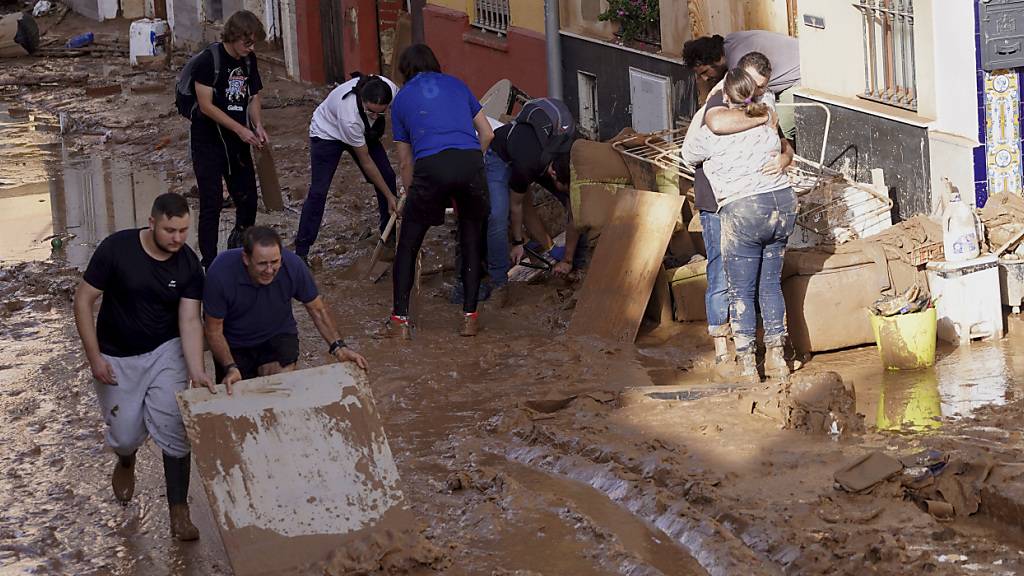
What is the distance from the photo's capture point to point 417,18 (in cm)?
1894

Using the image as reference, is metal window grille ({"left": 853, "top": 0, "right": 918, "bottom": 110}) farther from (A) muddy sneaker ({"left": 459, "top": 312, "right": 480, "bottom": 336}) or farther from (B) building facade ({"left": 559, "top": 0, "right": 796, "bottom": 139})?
(A) muddy sneaker ({"left": 459, "top": 312, "right": 480, "bottom": 336})

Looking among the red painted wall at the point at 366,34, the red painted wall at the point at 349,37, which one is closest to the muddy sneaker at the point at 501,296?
the red painted wall at the point at 349,37

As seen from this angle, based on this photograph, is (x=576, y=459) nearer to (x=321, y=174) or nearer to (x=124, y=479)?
(x=124, y=479)

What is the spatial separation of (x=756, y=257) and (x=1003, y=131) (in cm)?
206

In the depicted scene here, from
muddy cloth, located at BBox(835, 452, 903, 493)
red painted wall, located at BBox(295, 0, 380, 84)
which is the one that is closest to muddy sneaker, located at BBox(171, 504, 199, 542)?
muddy cloth, located at BBox(835, 452, 903, 493)

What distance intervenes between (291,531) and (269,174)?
7.57m

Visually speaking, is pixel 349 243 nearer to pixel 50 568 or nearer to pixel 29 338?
pixel 29 338

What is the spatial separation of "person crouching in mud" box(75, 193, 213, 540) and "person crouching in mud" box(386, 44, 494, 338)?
9.19 feet

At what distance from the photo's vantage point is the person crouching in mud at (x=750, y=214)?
7402 millimetres

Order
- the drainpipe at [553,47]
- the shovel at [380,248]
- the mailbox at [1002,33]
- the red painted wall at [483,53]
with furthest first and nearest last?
the red painted wall at [483,53], the drainpipe at [553,47], the shovel at [380,248], the mailbox at [1002,33]

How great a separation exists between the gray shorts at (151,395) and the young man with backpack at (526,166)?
3.68 metres

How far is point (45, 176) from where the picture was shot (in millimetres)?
17016

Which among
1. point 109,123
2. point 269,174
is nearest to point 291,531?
point 269,174

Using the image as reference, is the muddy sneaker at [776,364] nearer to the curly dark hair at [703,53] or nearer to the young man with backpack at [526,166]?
the curly dark hair at [703,53]
